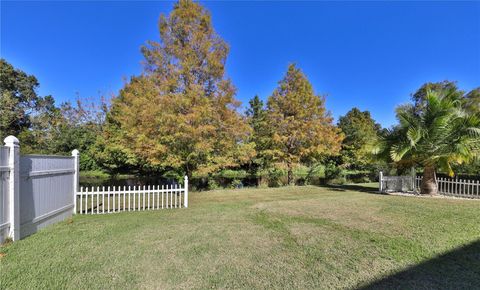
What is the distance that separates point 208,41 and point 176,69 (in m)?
1.95

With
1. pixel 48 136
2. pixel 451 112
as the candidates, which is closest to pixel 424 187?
pixel 451 112

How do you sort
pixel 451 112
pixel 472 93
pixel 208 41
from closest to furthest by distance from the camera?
pixel 451 112 → pixel 208 41 → pixel 472 93

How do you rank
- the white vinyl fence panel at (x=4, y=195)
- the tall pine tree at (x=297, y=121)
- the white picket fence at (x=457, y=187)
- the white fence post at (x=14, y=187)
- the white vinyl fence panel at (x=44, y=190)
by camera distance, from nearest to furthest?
1. the white vinyl fence panel at (x=4, y=195)
2. the white fence post at (x=14, y=187)
3. the white vinyl fence panel at (x=44, y=190)
4. the white picket fence at (x=457, y=187)
5. the tall pine tree at (x=297, y=121)

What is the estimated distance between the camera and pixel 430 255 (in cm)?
386

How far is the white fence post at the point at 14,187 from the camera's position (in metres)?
4.27

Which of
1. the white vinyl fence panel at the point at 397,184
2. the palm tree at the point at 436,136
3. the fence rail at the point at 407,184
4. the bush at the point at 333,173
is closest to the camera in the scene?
the palm tree at the point at 436,136

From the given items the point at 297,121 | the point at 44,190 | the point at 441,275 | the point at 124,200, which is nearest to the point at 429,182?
the point at 297,121

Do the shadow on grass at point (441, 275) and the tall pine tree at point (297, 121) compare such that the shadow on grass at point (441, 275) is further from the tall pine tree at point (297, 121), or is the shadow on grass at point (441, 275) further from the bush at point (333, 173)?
the bush at point (333, 173)

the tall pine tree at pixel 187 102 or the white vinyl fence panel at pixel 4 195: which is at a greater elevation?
the tall pine tree at pixel 187 102

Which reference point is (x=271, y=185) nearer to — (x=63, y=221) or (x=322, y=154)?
(x=322, y=154)

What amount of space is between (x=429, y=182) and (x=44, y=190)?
13039mm

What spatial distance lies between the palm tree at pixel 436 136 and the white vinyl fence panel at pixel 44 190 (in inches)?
437

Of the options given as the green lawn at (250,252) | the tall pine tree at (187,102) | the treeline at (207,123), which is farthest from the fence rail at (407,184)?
the tall pine tree at (187,102)

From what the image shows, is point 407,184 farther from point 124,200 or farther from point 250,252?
point 124,200
